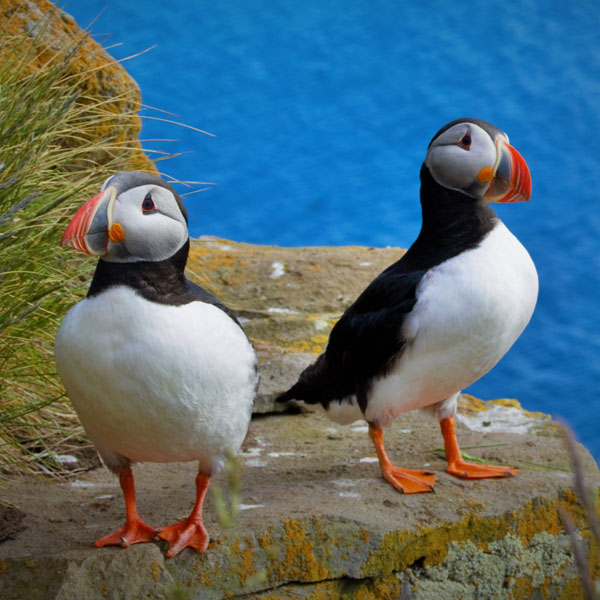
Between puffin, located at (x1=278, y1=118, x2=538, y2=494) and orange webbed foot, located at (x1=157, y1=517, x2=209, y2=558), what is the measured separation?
0.75m

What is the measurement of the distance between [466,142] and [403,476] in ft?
3.83

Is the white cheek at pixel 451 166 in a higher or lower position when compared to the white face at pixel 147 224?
lower

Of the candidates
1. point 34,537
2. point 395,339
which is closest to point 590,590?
point 395,339

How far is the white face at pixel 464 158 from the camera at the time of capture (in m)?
2.59

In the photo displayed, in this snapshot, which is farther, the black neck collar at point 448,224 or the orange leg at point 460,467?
the orange leg at point 460,467

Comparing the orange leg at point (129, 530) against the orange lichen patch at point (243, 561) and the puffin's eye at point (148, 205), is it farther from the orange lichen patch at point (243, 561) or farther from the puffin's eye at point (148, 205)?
the puffin's eye at point (148, 205)

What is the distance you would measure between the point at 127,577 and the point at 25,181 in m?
1.61

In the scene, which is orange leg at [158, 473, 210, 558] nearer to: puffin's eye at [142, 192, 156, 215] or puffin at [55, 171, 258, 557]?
puffin at [55, 171, 258, 557]

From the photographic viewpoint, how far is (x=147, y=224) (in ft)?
6.55

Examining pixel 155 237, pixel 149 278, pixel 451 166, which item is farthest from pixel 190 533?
pixel 451 166

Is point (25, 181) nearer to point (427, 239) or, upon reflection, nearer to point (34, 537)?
point (34, 537)

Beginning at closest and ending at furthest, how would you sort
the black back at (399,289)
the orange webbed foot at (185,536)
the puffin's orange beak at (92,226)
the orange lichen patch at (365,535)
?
the puffin's orange beak at (92,226)
the orange webbed foot at (185,536)
the orange lichen patch at (365,535)
the black back at (399,289)

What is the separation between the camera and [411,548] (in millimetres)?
2455

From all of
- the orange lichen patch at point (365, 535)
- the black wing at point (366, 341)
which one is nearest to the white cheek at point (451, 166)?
the black wing at point (366, 341)
